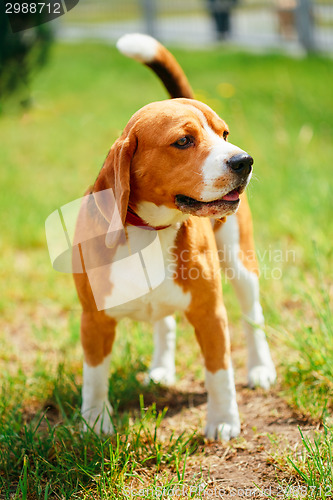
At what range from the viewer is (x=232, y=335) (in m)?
3.60

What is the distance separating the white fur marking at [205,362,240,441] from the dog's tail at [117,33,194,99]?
1322 mm

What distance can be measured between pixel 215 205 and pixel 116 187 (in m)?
0.37

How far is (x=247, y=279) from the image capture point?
119 inches

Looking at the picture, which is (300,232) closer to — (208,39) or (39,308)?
(39,308)

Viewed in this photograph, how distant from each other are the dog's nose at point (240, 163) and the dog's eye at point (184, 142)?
7.1 inches

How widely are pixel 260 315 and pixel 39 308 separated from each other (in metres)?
1.58

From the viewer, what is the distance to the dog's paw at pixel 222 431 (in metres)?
2.60

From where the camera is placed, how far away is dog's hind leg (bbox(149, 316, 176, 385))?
314 centimetres

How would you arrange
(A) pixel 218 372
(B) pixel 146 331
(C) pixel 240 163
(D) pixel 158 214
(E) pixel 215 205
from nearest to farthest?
1. (C) pixel 240 163
2. (E) pixel 215 205
3. (D) pixel 158 214
4. (A) pixel 218 372
5. (B) pixel 146 331

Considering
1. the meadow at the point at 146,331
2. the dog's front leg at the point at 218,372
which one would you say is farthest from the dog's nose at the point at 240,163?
the meadow at the point at 146,331

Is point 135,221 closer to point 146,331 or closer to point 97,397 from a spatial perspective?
point 97,397

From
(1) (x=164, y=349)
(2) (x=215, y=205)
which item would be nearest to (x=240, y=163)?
(2) (x=215, y=205)

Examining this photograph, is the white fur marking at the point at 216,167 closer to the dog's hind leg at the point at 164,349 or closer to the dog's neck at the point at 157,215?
the dog's neck at the point at 157,215

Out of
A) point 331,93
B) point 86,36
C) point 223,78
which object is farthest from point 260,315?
point 86,36
